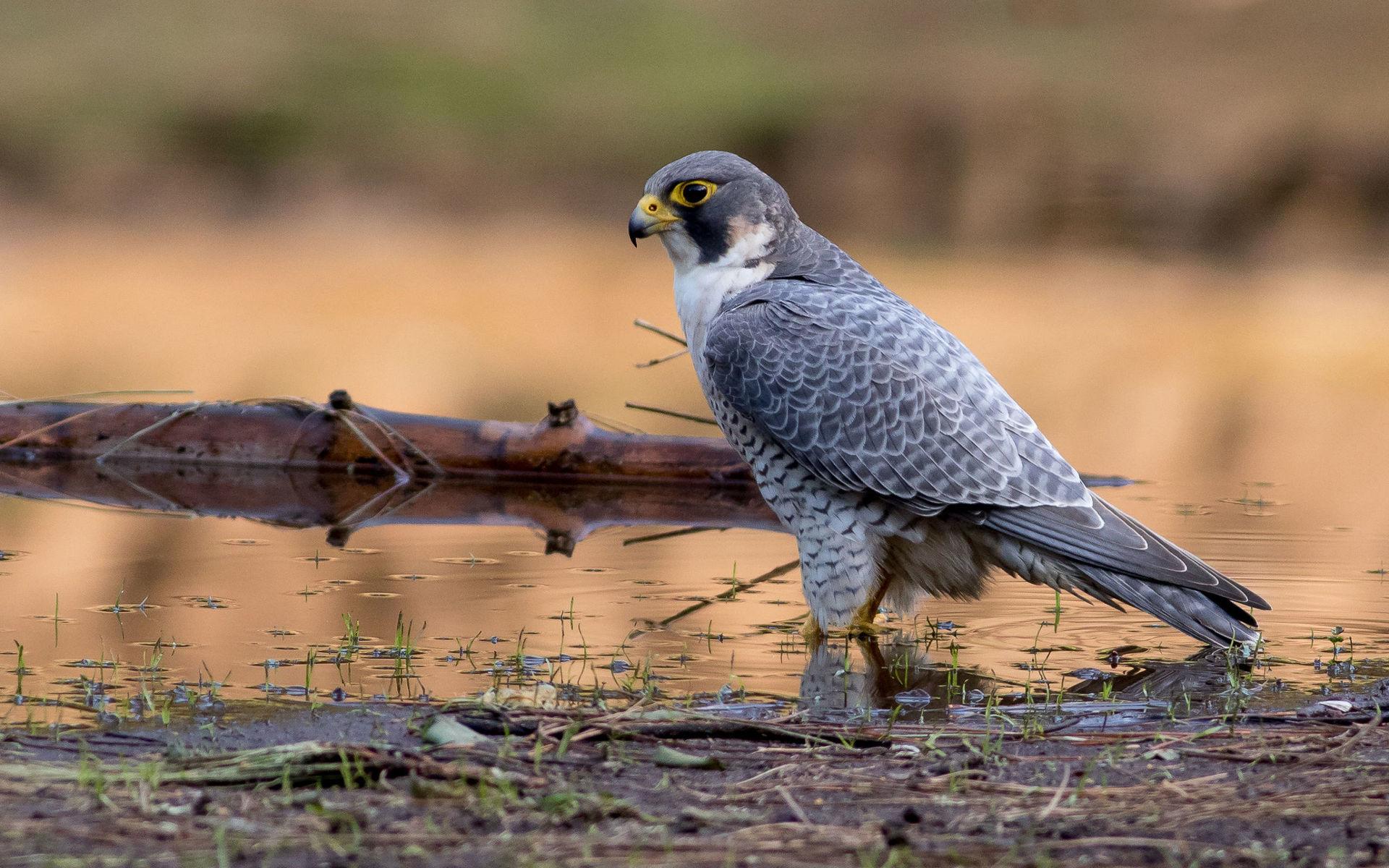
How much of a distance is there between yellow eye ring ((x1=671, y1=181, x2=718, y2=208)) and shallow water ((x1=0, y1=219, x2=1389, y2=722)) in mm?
1219

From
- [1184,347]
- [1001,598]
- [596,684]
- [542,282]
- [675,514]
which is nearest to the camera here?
[596,684]

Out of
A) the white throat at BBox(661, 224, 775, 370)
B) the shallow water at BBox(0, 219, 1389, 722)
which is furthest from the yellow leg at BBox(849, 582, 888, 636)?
the white throat at BBox(661, 224, 775, 370)

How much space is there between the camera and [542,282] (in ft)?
55.3

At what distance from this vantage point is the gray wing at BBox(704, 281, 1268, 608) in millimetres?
4531

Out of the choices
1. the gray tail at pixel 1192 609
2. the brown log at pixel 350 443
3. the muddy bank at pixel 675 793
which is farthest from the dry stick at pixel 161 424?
the gray tail at pixel 1192 609

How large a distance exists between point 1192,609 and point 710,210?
6.02 feet

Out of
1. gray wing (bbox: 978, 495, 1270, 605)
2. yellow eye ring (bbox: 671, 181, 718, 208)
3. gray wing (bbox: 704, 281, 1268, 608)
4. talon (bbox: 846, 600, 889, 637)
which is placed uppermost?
yellow eye ring (bbox: 671, 181, 718, 208)

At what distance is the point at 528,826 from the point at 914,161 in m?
21.3

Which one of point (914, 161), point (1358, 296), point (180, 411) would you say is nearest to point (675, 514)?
point (180, 411)

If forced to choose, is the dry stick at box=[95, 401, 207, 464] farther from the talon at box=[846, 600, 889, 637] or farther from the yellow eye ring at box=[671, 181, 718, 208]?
the talon at box=[846, 600, 889, 637]

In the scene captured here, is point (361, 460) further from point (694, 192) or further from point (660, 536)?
point (694, 192)

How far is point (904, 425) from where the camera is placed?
463cm

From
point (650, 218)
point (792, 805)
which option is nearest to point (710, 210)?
point (650, 218)

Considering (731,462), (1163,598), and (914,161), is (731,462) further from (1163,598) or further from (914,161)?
(914,161)
